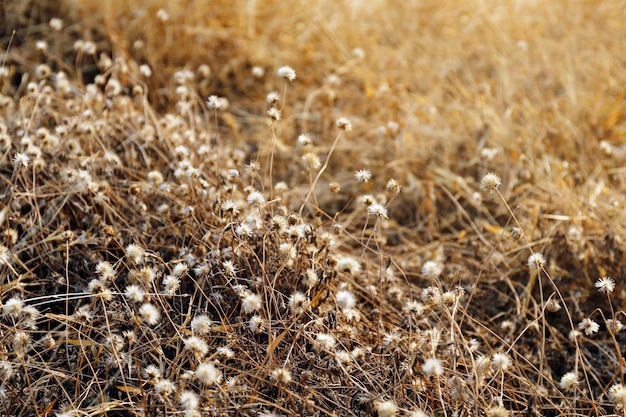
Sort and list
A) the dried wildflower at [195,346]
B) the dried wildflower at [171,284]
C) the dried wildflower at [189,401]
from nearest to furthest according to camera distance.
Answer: the dried wildflower at [189,401]
the dried wildflower at [195,346]
the dried wildflower at [171,284]

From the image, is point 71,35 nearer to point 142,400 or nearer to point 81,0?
point 81,0

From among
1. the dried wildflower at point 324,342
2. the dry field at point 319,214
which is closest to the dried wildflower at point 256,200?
the dry field at point 319,214

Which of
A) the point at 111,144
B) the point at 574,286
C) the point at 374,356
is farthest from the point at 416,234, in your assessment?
the point at 111,144

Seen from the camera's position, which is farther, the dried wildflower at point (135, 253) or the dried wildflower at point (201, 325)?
the dried wildflower at point (135, 253)

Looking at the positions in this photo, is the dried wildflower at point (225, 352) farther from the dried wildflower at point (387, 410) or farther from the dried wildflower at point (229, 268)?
the dried wildflower at point (387, 410)

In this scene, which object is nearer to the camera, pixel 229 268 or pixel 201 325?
pixel 201 325

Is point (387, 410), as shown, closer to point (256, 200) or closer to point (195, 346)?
point (195, 346)

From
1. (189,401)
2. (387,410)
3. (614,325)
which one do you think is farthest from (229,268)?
(614,325)

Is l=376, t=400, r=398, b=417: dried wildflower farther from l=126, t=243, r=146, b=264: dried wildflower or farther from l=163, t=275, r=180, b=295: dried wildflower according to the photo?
l=126, t=243, r=146, b=264: dried wildflower

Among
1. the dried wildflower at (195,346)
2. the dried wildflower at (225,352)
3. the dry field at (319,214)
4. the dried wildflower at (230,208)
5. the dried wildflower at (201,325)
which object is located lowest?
the dry field at (319,214)
